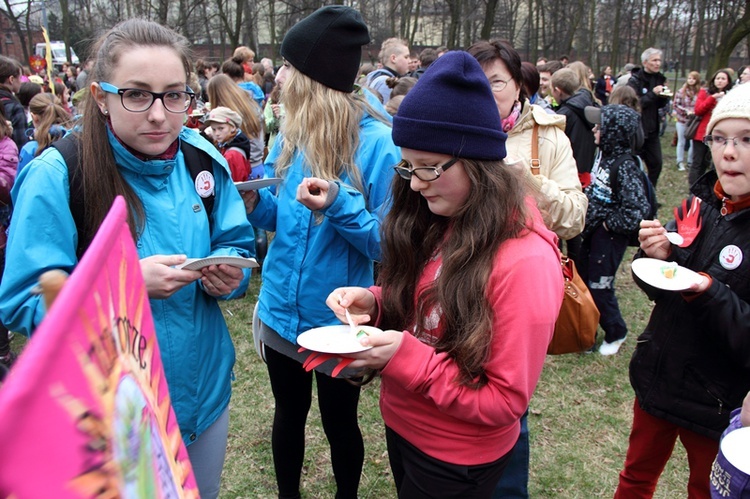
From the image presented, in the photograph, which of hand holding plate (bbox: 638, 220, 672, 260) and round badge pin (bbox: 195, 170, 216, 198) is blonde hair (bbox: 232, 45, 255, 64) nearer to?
round badge pin (bbox: 195, 170, 216, 198)

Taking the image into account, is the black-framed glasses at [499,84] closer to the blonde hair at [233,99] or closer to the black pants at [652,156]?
the blonde hair at [233,99]

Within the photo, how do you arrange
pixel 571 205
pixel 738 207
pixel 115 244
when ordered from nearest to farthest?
pixel 115 244, pixel 738 207, pixel 571 205

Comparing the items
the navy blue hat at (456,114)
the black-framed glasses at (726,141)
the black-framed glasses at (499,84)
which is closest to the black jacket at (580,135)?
the black-framed glasses at (499,84)

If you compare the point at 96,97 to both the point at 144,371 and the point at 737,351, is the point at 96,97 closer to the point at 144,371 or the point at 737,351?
the point at 144,371

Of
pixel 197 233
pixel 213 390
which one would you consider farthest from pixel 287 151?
pixel 213 390

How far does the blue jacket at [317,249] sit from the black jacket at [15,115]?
17.0 feet

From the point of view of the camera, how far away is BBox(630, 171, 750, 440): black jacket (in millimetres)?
1886

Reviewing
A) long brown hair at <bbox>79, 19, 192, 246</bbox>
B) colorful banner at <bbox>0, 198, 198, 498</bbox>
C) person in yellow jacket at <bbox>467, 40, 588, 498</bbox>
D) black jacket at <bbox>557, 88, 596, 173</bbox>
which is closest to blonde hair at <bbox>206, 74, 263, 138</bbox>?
black jacket at <bbox>557, 88, 596, 173</bbox>

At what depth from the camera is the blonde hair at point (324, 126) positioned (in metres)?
2.33

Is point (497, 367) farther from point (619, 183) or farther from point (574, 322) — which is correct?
point (619, 183)

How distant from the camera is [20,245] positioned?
147cm

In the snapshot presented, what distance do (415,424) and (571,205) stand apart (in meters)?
1.51

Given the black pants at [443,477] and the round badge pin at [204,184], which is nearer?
the black pants at [443,477]

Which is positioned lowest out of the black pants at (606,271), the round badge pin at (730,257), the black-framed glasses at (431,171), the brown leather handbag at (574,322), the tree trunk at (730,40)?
the black pants at (606,271)
